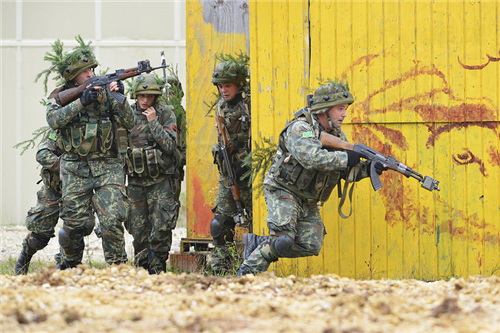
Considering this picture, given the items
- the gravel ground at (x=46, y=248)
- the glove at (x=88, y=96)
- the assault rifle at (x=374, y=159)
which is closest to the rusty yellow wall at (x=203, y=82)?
the gravel ground at (x=46, y=248)

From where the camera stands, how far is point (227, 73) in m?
6.80

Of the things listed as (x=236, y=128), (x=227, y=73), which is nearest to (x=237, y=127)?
(x=236, y=128)

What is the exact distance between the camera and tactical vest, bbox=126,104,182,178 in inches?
274

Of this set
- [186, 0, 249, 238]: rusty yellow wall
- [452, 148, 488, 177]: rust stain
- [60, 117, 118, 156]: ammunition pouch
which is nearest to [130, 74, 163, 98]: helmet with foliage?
[186, 0, 249, 238]: rusty yellow wall

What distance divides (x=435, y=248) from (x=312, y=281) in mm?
2311

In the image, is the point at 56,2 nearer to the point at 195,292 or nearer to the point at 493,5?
the point at 493,5

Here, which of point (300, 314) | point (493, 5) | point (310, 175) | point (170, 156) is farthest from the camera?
point (170, 156)

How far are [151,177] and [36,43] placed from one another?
7.69m

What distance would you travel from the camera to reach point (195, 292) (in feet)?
12.0

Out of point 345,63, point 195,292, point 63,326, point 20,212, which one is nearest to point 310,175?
point 345,63

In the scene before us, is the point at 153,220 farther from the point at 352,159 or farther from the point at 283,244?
the point at 352,159

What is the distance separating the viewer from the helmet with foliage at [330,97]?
529 cm

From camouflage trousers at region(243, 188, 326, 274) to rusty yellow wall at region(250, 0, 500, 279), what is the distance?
638mm

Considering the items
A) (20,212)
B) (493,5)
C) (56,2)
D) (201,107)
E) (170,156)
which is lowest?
(20,212)
